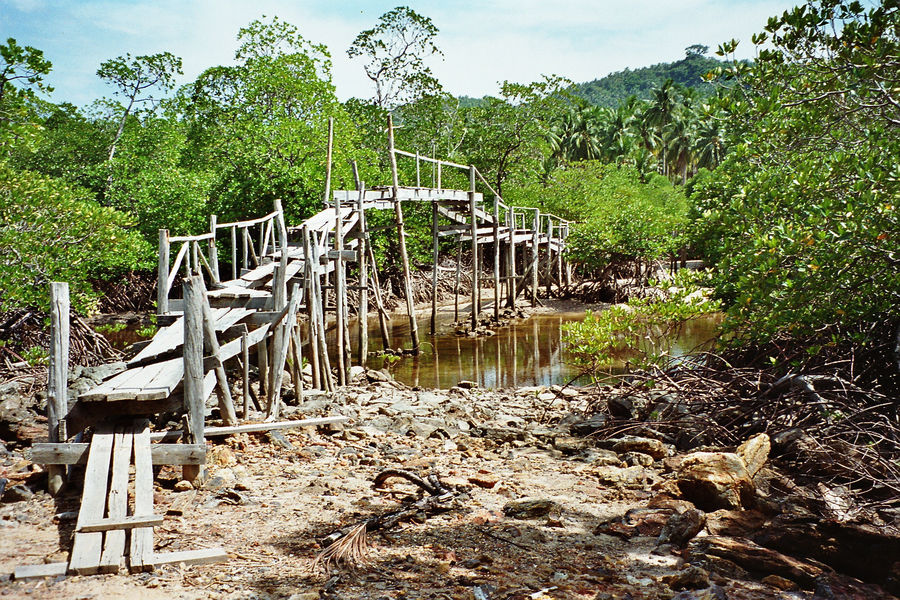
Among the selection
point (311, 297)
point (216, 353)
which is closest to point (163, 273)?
point (216, 353)

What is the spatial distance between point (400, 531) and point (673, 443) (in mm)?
3871

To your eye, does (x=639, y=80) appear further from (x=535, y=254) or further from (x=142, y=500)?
(x=142, y=500)

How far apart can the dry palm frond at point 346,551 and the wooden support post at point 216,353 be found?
250cm

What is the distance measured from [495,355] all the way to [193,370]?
11.8m

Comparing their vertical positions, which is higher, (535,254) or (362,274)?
(535,254)

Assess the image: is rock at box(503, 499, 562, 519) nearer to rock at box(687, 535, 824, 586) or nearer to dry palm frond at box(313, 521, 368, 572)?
rock at box(687, 535, 824, 586)

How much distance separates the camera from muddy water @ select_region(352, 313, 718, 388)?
14422 mm

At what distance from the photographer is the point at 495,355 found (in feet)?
56.9

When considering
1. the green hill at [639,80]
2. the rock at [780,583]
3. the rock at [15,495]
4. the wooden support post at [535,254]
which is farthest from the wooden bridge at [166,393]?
the green hill at [639,80]

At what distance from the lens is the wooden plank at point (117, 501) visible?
14.1 ft

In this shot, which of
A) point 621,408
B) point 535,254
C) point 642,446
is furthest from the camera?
point 535,254

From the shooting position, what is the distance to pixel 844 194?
6648 millimetres

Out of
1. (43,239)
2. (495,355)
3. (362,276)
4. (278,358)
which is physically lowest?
(495,355)

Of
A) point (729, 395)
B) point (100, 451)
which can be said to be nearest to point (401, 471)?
point (100, 451)
